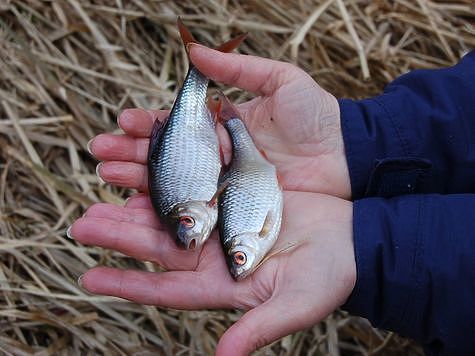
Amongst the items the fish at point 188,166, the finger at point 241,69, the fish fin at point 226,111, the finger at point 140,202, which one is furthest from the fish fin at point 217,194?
the finger at point 241,69

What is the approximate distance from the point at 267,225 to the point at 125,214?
56 cm

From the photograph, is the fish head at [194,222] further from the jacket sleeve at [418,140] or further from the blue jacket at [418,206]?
the jacket sleeve at [418,140]

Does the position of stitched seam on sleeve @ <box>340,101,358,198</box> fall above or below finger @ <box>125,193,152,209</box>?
above

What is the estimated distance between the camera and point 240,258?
2436 millimetres

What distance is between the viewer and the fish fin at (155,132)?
2895 millimetres

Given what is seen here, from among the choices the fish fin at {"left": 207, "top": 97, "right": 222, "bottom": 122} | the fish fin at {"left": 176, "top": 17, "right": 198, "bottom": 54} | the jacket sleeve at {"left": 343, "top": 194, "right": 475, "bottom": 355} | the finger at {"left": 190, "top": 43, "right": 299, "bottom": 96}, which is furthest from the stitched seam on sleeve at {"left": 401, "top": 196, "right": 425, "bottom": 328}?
the fish fin at {"left": 176, "top": 17, "right": 198, "bottom": 54}

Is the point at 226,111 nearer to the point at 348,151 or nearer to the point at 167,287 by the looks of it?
the point at 348,151

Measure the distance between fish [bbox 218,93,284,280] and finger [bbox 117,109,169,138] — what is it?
337 mm

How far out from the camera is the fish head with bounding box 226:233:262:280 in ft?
7.97

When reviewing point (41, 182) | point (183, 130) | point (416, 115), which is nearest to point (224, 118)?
point (183, 130)

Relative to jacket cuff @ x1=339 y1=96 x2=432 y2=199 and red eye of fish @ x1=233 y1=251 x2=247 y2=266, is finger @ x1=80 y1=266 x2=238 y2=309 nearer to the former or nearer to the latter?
red eye of fish @ x1=233 y1=251 x2=247 y2=266

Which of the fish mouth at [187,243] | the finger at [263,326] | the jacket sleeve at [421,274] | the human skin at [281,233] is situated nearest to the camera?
the finger at [263,326]

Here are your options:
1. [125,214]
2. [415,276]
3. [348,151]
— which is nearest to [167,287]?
[125,214]

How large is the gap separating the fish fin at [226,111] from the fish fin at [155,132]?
0.25 m
